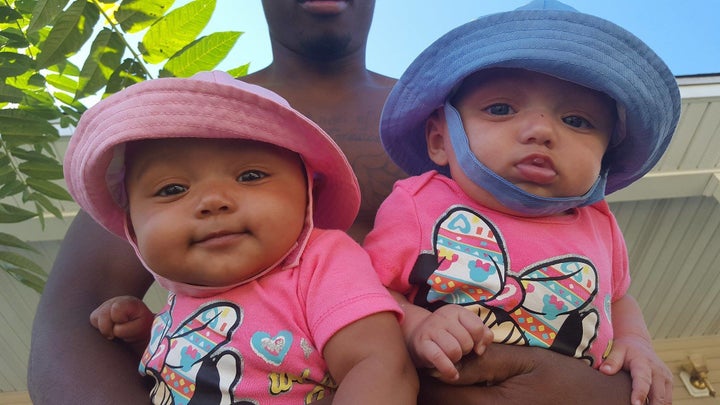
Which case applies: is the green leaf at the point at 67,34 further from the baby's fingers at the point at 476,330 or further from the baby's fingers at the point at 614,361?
the baby's fingers at the point at 614,361

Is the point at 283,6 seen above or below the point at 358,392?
above

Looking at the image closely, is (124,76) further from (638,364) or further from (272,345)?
(638,364)

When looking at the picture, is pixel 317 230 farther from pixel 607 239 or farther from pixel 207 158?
pixel 607 239

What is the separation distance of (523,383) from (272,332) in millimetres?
451

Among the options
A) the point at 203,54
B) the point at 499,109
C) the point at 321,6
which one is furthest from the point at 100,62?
the point at 499,109

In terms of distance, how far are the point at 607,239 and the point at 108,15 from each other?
1.38m

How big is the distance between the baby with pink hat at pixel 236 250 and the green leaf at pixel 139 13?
2.14 feet

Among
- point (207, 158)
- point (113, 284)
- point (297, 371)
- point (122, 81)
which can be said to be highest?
point (207, 158)

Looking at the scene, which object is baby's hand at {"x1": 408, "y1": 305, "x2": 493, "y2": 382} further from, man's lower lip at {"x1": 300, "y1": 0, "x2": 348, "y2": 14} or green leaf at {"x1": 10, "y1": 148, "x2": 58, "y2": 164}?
green leaf at {"x1": 10, "y1": 148, "x2": 58, "y2": 164}

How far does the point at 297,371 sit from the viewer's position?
885 mm

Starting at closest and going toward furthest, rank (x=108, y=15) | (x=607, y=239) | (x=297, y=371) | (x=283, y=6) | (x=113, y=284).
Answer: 1. (x=297, y=371)
2. (x=607, y=239)
3. (x=113, y=284)
4. (x=108, y=15)
5. (x=283, y=6)

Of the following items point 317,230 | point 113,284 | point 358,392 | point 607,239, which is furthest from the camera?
point 113,284

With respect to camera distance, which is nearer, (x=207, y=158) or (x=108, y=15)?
(x=207, y=158)

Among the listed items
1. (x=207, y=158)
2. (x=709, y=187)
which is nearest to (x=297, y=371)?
(x=207, y=158)
